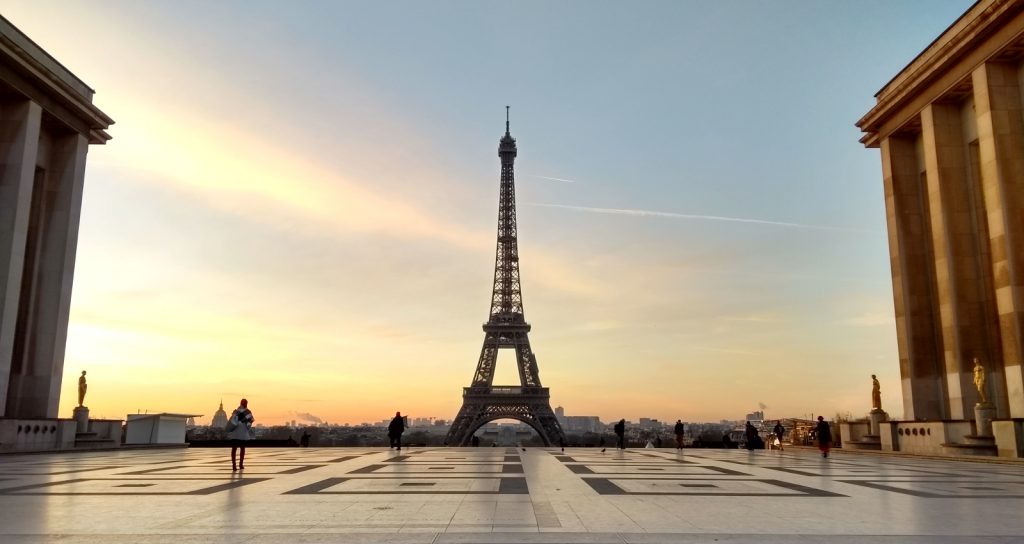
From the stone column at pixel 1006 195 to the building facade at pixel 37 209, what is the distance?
133ft

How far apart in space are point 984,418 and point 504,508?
24227 millimetres

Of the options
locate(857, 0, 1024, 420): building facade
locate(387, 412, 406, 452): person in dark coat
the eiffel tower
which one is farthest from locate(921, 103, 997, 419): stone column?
the eiffel tower

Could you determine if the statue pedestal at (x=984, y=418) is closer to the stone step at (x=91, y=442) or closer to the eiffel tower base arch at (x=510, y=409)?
the stone step at (x=91, y=442)

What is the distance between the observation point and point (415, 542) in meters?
7.03

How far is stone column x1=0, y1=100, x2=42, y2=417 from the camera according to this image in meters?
30.3

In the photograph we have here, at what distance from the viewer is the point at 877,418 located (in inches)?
1321

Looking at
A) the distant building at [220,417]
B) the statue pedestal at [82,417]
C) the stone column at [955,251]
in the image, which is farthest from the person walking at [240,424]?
the distant building at [220,417]

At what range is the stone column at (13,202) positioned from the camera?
30.3 meters

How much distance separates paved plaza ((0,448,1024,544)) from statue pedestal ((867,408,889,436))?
18.5m

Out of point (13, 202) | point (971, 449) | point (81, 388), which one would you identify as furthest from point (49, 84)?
point (971, 449)

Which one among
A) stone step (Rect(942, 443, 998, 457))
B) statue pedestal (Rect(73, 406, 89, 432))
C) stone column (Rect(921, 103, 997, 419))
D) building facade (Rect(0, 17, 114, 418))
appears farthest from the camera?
statue pedestal (Rect(73, 406, 89, 432))

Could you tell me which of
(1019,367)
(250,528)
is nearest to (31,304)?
(250,528)

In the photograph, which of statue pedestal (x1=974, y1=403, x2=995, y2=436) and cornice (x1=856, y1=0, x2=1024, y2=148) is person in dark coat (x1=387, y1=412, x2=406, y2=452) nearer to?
statue pedestal (x1=974, y1=403, x2=995, y2=436)

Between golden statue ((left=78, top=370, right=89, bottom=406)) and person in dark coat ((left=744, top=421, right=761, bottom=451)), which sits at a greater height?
golden statue ((left=78, top=370, right=89, bottom=406))
